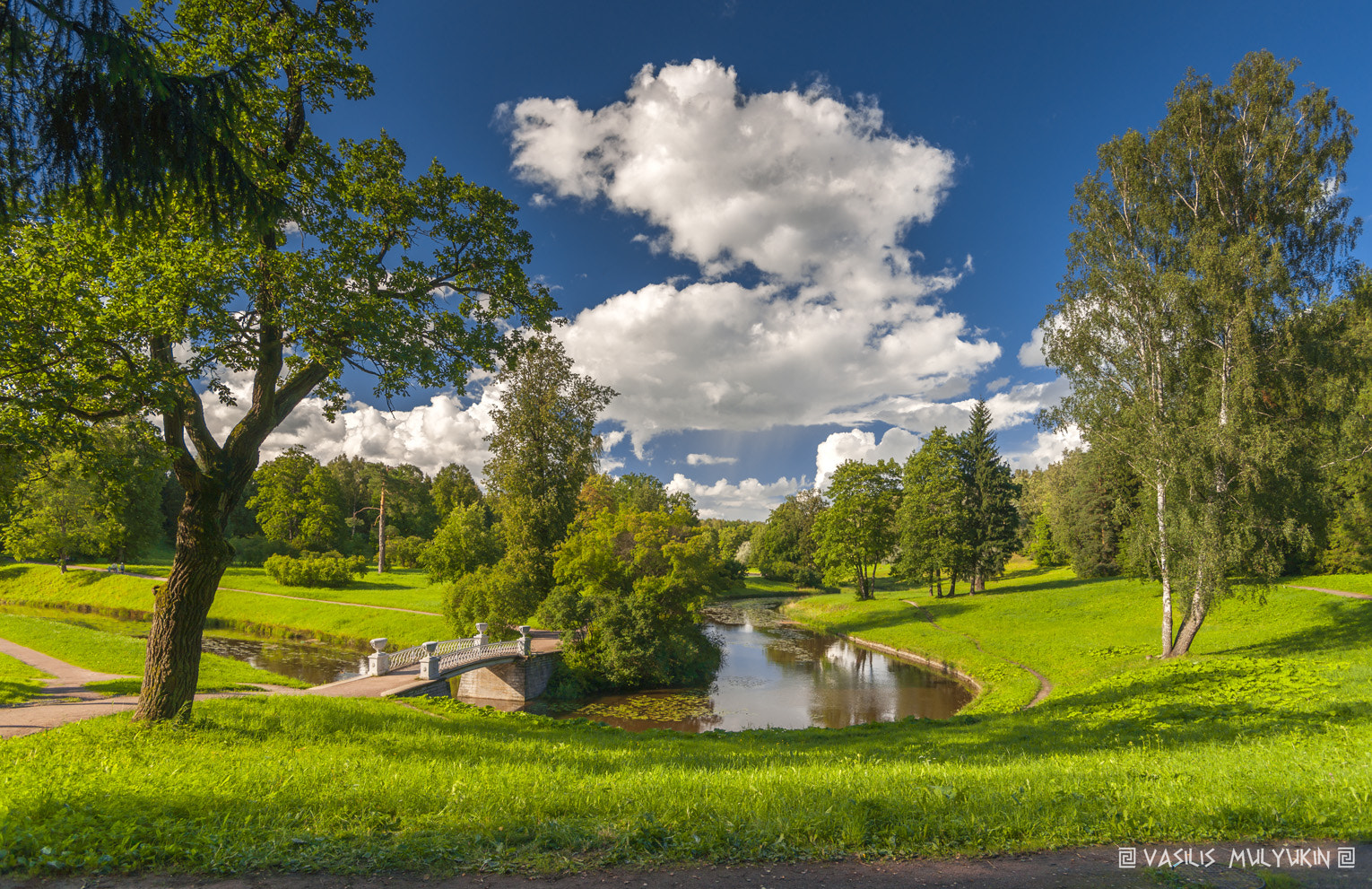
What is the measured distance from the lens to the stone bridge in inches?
802

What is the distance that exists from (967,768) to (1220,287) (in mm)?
18626

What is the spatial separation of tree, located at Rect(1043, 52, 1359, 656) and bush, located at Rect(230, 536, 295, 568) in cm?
6272

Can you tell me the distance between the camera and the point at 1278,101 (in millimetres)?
18375

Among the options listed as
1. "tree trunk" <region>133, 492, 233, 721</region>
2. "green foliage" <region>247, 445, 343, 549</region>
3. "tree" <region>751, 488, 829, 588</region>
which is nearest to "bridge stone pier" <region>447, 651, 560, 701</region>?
"tree trunk" <region>133, 492, 233, 721</region>

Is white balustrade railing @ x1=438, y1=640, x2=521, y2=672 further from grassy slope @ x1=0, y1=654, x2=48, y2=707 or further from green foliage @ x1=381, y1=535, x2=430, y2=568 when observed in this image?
green foliage @ x1=381, y1=535, x2=430, y2=568

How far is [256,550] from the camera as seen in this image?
185 ft

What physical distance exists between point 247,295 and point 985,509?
45.3 metres

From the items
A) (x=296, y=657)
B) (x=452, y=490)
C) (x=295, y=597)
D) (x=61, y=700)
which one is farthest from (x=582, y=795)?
(x=452, y=490)

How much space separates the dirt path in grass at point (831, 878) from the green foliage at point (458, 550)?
40.4m

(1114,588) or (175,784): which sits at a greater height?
(175,784)

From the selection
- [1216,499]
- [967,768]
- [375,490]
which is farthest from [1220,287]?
[375,490]

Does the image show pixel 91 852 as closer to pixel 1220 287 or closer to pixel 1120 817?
pixel 1120 817

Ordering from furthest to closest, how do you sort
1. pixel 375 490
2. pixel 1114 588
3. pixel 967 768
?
pixel 375 490 < pixel 1114 588 < pixel 967 768

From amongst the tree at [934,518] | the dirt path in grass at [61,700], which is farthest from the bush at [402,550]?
the tree at [934,518]
